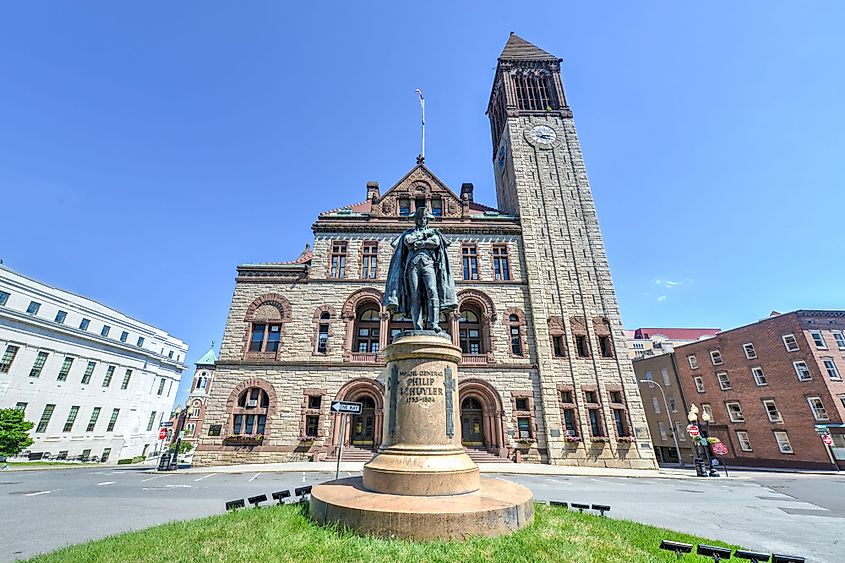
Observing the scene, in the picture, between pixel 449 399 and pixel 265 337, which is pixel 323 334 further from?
pixel 449 399

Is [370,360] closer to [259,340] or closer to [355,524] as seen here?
[259,340]

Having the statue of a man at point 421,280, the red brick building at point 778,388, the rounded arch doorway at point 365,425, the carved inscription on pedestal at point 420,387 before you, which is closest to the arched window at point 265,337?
the rounded arch doorway at point 365,425

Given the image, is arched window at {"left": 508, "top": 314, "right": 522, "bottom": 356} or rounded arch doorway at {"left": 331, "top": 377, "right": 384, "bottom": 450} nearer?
rounded arch doorway at {"left": 331, "top": 377, "right": 384, "bottom": 450}

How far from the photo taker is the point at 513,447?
70.4 feet

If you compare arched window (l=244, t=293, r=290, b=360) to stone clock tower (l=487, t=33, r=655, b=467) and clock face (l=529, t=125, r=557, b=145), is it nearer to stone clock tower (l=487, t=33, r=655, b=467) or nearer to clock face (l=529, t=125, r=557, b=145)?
stone clock tower (l=487, t=33, r=655, b=467)

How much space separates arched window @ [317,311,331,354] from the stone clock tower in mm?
14312

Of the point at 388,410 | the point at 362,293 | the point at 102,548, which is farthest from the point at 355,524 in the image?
the point at 362,293

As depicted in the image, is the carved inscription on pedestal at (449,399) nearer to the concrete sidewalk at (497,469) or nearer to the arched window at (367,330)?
the concrete sidewalk at (497,469)

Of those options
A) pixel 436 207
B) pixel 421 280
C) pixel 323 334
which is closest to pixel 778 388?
pixel 436 207

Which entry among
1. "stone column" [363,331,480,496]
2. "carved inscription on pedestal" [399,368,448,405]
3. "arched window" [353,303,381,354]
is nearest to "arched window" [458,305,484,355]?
"arched window" [353,303,381,354]

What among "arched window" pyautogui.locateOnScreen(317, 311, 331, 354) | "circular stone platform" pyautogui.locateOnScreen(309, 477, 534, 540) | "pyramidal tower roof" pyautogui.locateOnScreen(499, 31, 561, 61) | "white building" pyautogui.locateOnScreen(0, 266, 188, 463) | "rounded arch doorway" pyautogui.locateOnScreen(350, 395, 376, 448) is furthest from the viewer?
"pyramidal tower roof" pyautogui.locateOnScreen(499, 31, 561, 61)

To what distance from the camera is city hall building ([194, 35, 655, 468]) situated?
2175 centimetres

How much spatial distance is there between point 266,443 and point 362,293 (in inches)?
438

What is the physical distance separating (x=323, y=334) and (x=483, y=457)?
1308 centimetres
